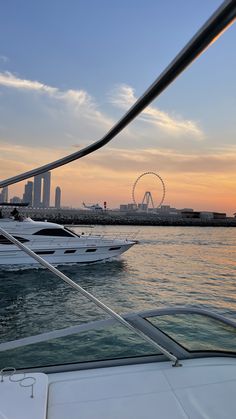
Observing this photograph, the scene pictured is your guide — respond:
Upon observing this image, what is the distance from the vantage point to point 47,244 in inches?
752

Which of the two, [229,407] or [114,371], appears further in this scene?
[114,371]

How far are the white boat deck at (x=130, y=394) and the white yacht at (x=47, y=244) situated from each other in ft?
52.6

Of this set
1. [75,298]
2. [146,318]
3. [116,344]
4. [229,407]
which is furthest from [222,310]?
[229,407]

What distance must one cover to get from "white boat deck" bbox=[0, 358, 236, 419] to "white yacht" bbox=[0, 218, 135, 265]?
16.0 meters

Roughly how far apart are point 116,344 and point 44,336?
496 cm

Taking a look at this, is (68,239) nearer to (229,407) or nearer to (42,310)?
(42,310)

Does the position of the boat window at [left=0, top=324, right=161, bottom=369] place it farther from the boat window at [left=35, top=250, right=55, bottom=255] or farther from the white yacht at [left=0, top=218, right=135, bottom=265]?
the white yacht at [left=0, top=218, right=135, bottom=265]

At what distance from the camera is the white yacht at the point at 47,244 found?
18.4 meters

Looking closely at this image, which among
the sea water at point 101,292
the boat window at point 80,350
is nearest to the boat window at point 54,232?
the sea water at point 101,292

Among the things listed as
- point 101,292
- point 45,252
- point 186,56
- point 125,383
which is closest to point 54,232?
point 45,252

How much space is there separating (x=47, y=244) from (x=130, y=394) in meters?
16.9

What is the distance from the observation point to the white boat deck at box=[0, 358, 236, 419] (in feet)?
7.73

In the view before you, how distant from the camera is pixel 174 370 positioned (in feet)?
9.81

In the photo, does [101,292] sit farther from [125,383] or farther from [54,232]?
[125,383]
